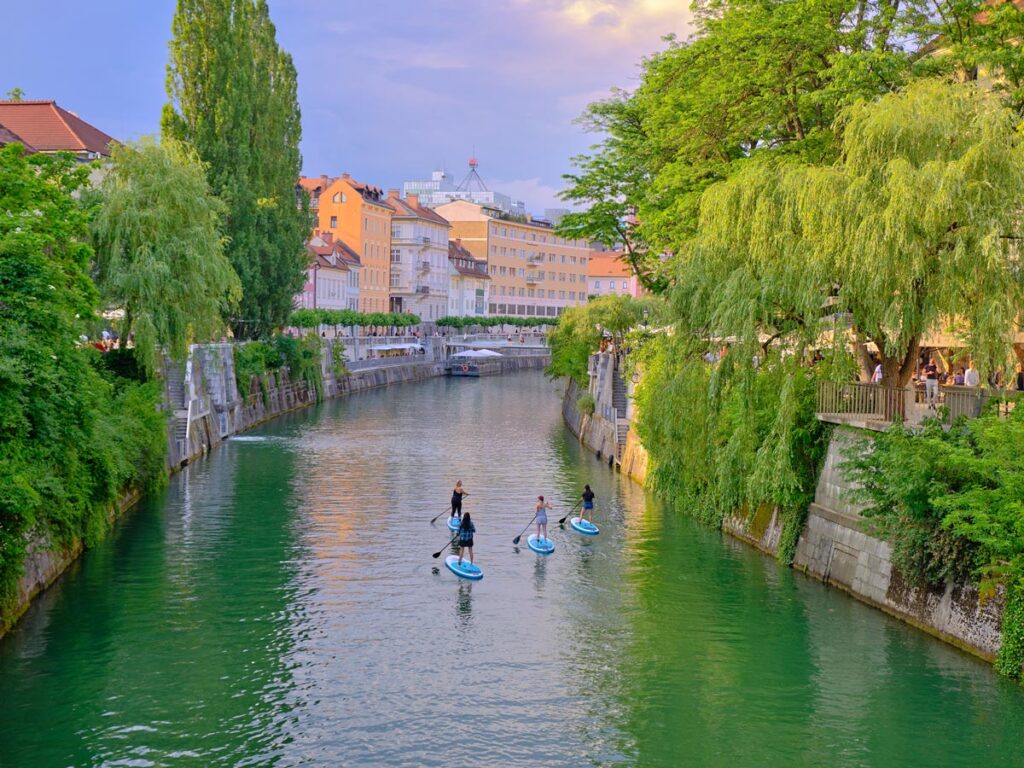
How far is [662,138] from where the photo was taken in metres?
39.3

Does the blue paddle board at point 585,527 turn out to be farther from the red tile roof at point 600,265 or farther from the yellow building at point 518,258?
the red tile roof at point 600,265

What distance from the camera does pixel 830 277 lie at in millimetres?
25922

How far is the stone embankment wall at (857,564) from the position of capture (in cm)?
2144

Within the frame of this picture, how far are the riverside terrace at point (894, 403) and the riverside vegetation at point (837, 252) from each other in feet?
2.00

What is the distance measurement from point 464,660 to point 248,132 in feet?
135

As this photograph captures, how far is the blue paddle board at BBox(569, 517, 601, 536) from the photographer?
33.4 m

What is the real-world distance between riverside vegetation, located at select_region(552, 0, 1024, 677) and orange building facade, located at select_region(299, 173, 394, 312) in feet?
288

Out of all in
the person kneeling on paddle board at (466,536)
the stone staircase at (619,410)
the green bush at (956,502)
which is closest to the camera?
the green bush at (956,502)

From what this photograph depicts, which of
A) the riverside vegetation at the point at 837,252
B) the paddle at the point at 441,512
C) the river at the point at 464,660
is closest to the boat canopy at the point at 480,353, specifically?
the riverside vegetation at the point at 837,252

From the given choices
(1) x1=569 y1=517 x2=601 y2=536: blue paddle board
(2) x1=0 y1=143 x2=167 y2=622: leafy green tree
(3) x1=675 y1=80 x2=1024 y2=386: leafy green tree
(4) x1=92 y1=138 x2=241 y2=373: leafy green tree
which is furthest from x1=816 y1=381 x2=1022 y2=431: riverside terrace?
(4) x1=92 y1=138 x2=241 y2=373: leafy green tree

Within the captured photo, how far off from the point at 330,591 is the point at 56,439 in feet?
22.2

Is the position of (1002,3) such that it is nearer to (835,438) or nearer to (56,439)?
(835,438)

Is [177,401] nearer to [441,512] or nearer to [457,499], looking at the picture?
[441,512]

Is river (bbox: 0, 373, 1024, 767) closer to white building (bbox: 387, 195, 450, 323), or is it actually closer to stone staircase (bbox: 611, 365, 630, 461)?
stone staircase (bbox: 611, 365, 630, 461)
